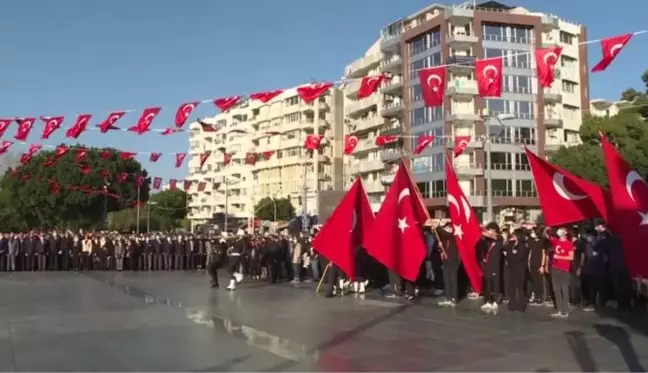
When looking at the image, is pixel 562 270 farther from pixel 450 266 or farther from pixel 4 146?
pixel 4 146

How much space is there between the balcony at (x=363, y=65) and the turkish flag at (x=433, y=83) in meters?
65.4

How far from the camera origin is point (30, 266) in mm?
33812

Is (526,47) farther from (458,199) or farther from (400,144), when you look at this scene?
(458,199)

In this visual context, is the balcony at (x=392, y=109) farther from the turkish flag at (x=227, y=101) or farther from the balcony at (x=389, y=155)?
the turkish flag at (x=227, y=101)

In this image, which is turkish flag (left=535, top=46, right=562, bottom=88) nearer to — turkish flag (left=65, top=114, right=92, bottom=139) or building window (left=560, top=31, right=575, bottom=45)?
turkish flag (left=65, top=114, right=92, bottom=139)

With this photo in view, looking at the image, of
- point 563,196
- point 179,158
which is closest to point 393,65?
point 179,158

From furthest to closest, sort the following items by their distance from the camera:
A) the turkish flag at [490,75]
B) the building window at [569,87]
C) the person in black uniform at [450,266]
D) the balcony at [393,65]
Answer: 1. the balcony at [393,65]
2. the building window at [569,87]
3. the turkish flag at [490,75]
4. the person in black uniform at [450,266]

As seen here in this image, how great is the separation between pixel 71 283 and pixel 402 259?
1387cm

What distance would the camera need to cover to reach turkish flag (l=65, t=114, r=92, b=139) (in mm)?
21750

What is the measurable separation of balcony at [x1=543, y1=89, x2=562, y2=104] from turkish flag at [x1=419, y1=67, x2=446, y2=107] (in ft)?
188

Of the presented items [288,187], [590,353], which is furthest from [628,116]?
[288,187]

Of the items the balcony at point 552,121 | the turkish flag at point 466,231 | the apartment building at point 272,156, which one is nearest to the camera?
the turkish flag at point 466,231

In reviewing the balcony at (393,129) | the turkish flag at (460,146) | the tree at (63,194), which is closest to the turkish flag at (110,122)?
the turkish flag at (460,146)

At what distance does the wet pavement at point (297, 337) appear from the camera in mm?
9906
